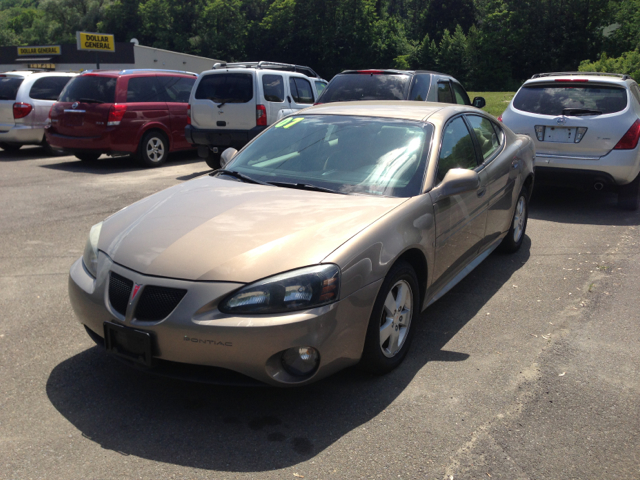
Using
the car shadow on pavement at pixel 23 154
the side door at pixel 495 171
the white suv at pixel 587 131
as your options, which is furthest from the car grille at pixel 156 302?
the car shadow on pavement at pixel 23 154

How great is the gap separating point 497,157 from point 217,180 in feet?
8.40

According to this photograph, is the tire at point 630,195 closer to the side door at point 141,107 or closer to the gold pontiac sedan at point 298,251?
the gold pontiac sedan at point 298,251

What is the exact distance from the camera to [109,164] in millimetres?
12406

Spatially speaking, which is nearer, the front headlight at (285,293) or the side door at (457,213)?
the front headlight at (285,293)

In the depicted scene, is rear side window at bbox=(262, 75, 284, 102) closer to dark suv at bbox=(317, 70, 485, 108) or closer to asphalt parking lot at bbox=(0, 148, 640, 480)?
dark suv at bbox=(317, 70, 485, 108)

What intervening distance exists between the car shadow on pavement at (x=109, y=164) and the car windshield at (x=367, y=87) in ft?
12.3

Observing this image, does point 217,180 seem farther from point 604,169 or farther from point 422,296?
point 604,169

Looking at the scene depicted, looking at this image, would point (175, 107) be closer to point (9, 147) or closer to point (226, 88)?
point (226, 88)

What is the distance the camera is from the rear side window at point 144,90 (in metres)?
11.8

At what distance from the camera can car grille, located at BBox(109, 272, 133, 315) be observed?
123 inches

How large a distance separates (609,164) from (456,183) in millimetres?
4572

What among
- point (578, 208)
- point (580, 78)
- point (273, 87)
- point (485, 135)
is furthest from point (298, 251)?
point (273, 87)

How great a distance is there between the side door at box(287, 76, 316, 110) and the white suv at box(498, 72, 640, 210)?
4841mm

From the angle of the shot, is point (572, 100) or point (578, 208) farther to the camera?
point (578, 208)
